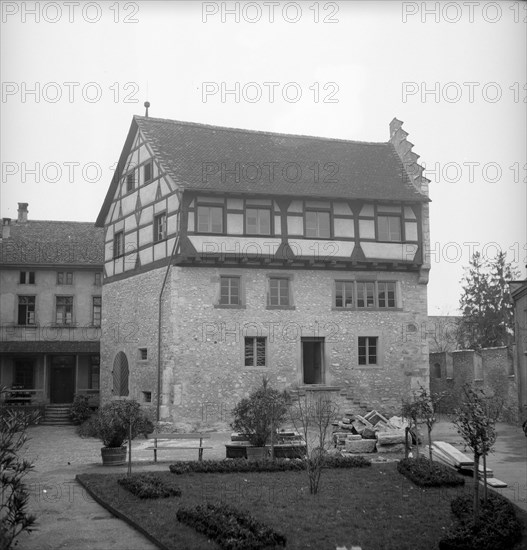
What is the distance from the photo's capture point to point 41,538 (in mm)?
10438

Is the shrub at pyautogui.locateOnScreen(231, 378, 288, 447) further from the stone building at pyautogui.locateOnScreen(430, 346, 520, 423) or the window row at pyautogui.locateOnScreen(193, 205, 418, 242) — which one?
the stone building at pyautogui.locateOnScreen(430, 346, 520, 423)

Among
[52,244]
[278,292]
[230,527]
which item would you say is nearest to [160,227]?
[278,292]

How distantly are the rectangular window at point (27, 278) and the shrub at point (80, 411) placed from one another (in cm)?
701

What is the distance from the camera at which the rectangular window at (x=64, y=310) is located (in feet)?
112

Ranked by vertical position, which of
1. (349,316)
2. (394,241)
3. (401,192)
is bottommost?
(349,316)

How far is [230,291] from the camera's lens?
82.8ft

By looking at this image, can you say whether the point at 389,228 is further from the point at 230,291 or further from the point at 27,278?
the point at 27,278

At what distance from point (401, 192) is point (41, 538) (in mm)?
20026

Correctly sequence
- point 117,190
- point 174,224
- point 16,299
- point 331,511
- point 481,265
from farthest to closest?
1. point 481,265
2. point 16,299
3. point 117,190
4. point 174,224
5. point 331,511

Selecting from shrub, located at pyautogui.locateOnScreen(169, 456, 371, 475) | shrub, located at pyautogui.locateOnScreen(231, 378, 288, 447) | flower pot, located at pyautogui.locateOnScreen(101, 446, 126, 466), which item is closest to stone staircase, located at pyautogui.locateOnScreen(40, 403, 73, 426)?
flower pot, located at pyautogui.locateOnScreen(101, 446, 126, 466)

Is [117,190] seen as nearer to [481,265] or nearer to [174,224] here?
[174,224]

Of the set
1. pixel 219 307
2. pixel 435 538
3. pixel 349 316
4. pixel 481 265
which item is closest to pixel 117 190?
pixel 219 307

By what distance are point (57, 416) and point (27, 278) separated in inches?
293

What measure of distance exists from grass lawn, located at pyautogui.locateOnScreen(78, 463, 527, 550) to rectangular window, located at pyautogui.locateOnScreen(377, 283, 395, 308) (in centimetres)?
1125
